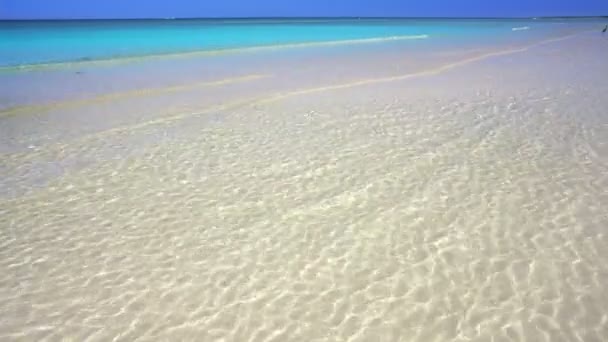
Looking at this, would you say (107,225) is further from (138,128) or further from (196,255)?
(138,128)

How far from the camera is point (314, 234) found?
174 inches

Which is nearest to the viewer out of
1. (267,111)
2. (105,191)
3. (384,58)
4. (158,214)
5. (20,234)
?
(20,234)

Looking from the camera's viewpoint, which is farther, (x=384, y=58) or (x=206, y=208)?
(x=384, y=58)

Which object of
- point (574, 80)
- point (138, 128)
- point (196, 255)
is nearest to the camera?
point (196, 255)

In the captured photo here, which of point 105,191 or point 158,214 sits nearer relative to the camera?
point 158,214

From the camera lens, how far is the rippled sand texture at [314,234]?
3.30 metres

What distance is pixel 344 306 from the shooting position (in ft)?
11.2

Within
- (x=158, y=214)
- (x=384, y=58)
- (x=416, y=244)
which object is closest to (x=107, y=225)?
(x=158, y=214)

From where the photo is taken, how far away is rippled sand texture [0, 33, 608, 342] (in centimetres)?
330

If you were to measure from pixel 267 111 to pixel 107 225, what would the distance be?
5.03 metres

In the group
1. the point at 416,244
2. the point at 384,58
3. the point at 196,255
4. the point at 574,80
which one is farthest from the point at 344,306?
the point at 384,58

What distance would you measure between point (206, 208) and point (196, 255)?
3.01 ft

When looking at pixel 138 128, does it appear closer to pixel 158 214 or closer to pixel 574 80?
pixel 158 214

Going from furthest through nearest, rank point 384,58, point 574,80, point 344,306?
point 384,58 → point 574,80 → point 344,306
